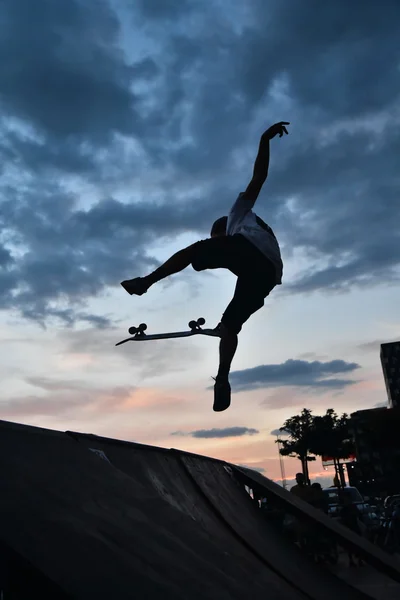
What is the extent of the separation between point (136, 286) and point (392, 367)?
93.7m

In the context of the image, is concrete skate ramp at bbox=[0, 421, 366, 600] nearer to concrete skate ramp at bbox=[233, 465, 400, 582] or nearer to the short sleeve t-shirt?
Answer: concrete skate ramp at bbox=[233, 465, 400, 582]

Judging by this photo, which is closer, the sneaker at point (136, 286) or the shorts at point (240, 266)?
the shorts at point (240, 266)

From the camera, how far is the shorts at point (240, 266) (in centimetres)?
418

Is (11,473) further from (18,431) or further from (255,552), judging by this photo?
(255,552)

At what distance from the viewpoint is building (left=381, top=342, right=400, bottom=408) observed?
300 feet

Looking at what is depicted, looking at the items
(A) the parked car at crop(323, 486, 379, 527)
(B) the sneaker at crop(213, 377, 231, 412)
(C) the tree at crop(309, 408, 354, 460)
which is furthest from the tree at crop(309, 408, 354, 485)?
(B) the sneaker at crop(213, 377, 231, 412)

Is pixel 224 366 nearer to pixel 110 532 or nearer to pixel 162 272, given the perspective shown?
pixel 162 272

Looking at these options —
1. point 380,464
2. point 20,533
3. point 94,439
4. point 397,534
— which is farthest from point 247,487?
point 380,464

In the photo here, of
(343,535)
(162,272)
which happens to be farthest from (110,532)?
(162,272)

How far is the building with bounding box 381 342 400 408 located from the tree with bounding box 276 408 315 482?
42577mm

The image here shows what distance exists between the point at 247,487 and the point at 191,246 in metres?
2.07

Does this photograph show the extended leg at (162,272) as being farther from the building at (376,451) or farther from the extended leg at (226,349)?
the building at (376,451)

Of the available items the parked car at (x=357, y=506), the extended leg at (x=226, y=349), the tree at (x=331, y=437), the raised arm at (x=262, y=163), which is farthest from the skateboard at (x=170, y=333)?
the tree at (x=331, y=437)

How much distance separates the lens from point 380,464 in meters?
55.8
